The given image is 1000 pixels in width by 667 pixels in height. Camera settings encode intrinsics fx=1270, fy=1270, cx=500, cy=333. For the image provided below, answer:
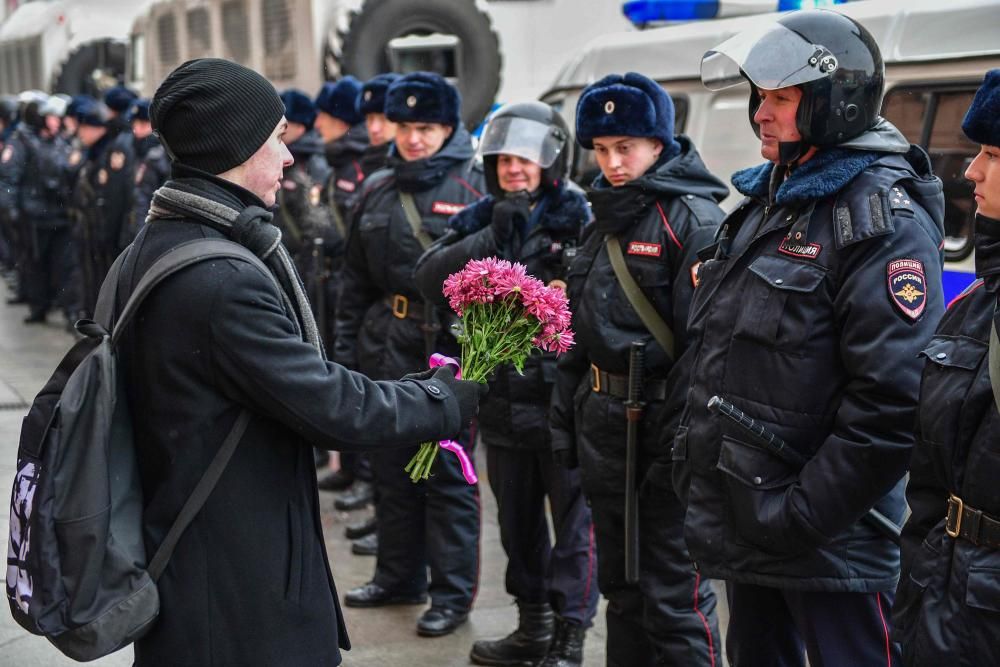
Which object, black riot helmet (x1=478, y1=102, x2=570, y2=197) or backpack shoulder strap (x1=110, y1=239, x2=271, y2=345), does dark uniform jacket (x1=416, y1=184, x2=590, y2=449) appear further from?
backpack shoulder strap (x1=110, y1=239, x2=271, y2=345)

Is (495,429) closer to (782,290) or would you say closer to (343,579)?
(343,579)

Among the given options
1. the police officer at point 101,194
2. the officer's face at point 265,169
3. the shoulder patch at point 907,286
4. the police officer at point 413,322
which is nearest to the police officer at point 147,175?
the police officer at point 101,194

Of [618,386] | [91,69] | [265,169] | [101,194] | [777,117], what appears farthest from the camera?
[91,69]

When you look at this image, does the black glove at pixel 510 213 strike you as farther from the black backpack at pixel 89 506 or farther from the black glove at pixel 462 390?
the black backpack at pixel 89 506

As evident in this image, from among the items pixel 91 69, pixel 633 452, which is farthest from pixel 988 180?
pixel 91 69

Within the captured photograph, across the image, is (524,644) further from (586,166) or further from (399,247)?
(586,166)

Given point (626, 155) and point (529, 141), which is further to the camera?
point (529, 141)

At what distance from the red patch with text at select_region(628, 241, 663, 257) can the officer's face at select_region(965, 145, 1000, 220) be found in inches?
54.1

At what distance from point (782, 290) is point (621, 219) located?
105 cm

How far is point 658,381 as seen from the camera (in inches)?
154

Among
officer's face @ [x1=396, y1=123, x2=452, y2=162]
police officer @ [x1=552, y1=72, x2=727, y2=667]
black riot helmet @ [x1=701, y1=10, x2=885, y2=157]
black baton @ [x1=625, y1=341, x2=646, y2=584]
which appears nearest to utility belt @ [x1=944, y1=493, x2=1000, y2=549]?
black riot helmet @ [x1=701, y1=10, x2=885, y2=157]

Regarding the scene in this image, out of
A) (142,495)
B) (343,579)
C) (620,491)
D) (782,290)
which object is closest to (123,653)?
(343,579)

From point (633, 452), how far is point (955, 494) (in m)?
1.44

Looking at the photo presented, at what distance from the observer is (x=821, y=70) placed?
308cm
